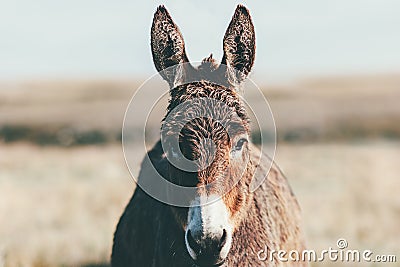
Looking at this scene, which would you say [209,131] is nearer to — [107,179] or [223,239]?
[223,239]

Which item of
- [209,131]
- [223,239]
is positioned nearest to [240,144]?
[209,131]

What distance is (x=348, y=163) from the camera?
72.4 feet

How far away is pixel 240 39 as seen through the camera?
4.45m

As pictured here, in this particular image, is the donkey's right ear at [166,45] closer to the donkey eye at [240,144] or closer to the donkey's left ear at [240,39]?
the donkey's left ear at [240,39]

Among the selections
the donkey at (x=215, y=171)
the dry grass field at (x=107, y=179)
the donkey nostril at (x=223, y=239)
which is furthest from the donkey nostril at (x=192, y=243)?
the dry grass field at (x=107, y=179)

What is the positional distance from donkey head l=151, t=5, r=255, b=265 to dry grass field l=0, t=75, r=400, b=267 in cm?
358

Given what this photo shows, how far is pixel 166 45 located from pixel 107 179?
42.8 ft

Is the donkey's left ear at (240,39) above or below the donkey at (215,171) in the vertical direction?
above

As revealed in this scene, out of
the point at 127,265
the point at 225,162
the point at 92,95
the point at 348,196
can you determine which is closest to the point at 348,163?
the point at 348,196

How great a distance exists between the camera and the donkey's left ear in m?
4.45

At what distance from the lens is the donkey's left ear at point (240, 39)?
14.6 ft

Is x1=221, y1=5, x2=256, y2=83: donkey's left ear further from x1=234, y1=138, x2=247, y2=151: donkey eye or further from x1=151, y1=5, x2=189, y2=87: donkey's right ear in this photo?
x1=234, y1=138, x2=247, y2=151: donkey eye

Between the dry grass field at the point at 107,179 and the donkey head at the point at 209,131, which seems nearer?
the donkey head at the point at 209,131

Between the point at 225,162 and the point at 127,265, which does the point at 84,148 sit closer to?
the point at 127,265
